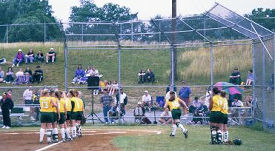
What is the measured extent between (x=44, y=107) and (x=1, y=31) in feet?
162

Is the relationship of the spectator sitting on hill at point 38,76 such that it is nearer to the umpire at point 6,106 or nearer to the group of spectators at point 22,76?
the group of spectators at point 22,76

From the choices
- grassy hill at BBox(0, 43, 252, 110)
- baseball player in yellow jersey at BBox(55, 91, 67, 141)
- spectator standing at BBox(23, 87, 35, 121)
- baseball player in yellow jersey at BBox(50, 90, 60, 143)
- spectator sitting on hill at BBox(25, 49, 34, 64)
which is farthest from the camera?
spectator sitting on hill at BBox(25, 49, 34, 64)

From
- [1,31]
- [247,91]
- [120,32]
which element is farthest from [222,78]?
[1,31]

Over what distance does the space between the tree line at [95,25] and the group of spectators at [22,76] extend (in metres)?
4.54

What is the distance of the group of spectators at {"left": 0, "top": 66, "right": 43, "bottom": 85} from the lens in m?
39.7

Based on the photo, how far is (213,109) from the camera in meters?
19.4

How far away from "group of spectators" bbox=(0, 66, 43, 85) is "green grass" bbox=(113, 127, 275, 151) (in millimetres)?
17271

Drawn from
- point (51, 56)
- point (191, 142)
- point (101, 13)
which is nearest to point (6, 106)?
point (191, 142)

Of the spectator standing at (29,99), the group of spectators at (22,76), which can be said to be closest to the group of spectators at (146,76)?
the spectator standing at (29,99)

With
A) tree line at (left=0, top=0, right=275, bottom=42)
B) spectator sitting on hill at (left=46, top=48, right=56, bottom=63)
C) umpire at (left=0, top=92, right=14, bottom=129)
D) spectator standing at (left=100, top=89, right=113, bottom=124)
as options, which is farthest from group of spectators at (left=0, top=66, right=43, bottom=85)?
spectator standing at (left=100, top=89, right=113, bottom=124)

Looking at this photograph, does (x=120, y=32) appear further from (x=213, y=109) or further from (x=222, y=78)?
(x=213, y=109)

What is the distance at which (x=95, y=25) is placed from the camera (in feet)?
100

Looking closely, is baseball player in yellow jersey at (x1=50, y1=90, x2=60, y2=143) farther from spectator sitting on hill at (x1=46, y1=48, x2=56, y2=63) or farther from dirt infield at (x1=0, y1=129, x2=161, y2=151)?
spectator sitting on hill at (x1=46, y1=48, x2=56, y2=63)

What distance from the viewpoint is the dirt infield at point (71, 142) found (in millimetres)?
18781
